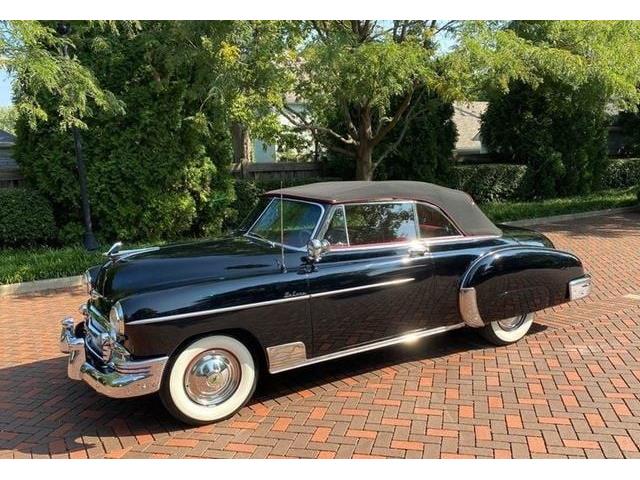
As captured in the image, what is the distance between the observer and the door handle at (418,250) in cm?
458

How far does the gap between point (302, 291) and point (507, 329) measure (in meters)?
2.30

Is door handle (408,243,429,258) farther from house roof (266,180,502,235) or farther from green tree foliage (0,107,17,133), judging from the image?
green tree foliage (0,107,17,133)

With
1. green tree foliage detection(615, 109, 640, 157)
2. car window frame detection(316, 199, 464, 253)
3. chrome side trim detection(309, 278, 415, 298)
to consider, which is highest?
green tree foliage detection(615, 109, 640, 157)

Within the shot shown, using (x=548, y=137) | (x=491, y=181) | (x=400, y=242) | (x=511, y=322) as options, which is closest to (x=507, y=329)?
(x=511, y=322)

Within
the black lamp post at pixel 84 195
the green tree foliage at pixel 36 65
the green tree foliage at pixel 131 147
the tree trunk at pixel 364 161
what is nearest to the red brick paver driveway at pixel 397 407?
the green tree foliage at pixel 36 65

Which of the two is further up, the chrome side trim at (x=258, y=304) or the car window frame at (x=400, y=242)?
the car window frame at (x=400, y=242)

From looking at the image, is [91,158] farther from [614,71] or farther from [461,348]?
[614,71]

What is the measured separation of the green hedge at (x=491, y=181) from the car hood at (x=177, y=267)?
41.6ft

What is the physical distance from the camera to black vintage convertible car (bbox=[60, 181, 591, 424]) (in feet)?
12.0

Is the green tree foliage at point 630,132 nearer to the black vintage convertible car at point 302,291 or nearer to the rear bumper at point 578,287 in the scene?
the rear bumper at point 578,287

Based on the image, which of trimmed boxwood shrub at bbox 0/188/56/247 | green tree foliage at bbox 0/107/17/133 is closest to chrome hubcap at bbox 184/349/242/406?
green tree foliage at bbox 0/107/17/133

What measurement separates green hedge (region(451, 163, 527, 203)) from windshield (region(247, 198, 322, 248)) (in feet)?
39.2

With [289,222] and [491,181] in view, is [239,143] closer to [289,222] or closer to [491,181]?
[491,181]

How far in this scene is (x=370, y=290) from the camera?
4.32 meters
